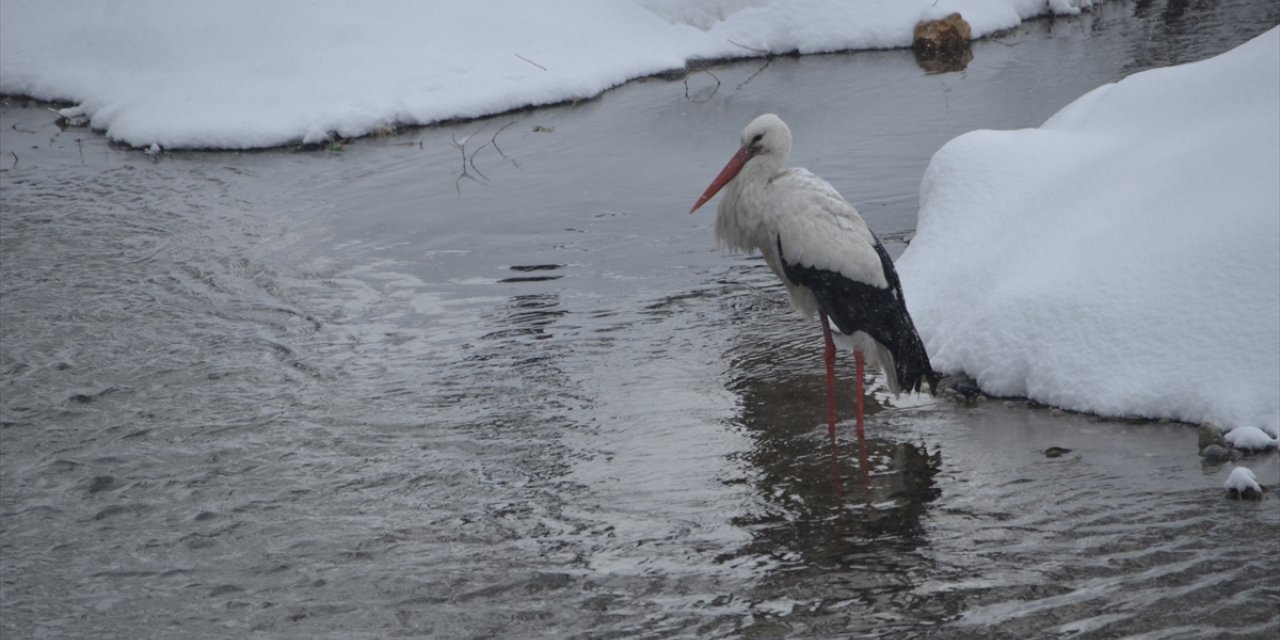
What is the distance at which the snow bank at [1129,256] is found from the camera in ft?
18.9

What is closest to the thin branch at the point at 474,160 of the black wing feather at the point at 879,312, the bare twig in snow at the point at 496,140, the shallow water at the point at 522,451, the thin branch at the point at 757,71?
the bare twig in snow at the point at 496,140

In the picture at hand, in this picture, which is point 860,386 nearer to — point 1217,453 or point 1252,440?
point 1217,453

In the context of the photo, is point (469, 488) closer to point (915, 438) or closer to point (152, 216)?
point (915, 438)

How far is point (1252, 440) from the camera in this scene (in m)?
5.23

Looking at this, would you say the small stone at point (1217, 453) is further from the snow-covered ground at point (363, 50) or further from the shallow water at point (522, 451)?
the snow-covered ground at point (363, 50)

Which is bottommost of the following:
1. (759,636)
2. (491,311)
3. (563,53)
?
(759,636)

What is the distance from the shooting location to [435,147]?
1332cm

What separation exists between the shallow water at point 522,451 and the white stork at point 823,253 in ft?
1.19

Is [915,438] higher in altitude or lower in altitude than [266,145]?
lower

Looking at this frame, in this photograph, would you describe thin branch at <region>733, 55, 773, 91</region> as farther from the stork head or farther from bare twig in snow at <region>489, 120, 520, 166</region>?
the stork head

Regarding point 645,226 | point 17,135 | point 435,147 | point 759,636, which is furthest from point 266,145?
point 759,636

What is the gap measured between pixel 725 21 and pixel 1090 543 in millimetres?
12853

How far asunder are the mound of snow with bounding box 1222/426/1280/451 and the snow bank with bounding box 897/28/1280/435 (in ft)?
0.38

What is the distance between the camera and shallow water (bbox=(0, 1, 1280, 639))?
471cm
